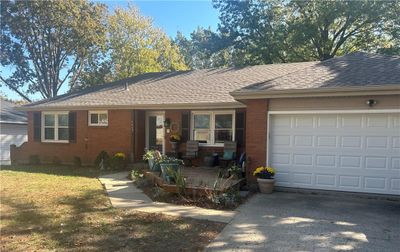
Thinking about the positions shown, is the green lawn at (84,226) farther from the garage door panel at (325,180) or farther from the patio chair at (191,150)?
the patio chair at (191,150)

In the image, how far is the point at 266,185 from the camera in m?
8.54

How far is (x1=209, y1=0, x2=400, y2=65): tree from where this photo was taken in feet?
69.7

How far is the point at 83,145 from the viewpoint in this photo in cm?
1471

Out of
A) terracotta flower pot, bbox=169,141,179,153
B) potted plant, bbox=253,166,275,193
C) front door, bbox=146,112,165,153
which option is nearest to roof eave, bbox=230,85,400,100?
potted plant, bbox=253,166,275,193

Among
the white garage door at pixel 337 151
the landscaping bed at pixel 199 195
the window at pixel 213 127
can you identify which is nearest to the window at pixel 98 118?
the window at pixel 213 127

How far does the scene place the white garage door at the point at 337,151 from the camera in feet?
26.3

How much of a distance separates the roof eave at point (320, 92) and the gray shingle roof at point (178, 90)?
2434 millimetres

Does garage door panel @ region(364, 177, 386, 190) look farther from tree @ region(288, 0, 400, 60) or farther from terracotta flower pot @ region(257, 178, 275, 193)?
tree @ region(288, 0, 400, 60)

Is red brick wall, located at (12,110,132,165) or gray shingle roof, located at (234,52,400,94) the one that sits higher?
gray shingle roof, located at (234,52,400,94)

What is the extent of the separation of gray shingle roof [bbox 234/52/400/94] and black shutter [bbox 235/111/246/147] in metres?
2.68

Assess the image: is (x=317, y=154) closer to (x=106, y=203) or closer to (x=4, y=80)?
(x=106, y=203)

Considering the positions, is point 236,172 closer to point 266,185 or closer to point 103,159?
point 266,185

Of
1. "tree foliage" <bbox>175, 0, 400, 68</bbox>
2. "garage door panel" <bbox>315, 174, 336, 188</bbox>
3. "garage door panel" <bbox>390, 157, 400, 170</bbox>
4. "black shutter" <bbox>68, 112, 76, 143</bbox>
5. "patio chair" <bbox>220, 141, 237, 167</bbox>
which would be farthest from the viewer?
"tree foliage" <bbox>175, 0, 400, 68</bbox>

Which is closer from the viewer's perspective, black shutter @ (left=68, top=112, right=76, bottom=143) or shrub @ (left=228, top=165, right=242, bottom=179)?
shrub @ (left=228, top=165, right=242, bottom=179)
